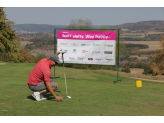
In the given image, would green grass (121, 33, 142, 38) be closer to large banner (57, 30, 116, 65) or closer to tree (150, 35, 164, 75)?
tree (150, 35, 164, 75)

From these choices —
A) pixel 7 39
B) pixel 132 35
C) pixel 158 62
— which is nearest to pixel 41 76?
pixel 7 39

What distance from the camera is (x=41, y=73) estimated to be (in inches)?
272

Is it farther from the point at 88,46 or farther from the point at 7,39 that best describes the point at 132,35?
the point at 88,46

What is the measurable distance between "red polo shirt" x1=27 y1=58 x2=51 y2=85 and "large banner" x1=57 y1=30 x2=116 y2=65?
626cm

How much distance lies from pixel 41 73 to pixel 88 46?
6.51 metres

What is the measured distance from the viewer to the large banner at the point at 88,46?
41.9 feet

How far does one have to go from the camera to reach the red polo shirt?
266 inches

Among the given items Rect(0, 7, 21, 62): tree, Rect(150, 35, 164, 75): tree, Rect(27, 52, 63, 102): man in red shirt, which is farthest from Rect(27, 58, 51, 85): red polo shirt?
Rect(150, 35, 164, 75): tree

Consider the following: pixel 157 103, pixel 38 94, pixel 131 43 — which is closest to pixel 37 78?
pixel 38 94

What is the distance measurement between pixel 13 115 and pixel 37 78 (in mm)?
1837

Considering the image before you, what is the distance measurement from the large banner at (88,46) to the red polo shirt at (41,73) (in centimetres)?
626

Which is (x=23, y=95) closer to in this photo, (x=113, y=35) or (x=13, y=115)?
(x=13, y=115)

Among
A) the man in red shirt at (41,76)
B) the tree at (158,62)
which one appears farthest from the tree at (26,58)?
the man in red shirt at (41,76)

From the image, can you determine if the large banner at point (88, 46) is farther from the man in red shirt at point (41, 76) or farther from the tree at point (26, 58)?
the tree at point (26, 58)
